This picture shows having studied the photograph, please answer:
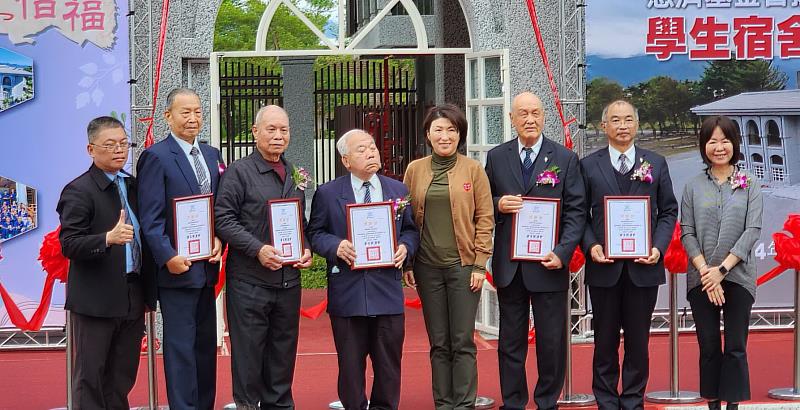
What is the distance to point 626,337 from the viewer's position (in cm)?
687

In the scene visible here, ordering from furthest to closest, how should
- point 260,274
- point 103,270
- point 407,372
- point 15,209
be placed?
point 15,209 < point 407,372 < point 260,274 < point 103,270

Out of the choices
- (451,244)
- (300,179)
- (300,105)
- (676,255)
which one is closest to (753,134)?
(676,255)

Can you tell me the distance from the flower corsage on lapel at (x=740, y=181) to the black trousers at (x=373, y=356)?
2.10m

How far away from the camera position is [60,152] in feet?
30.4

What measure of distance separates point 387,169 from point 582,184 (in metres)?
10.1

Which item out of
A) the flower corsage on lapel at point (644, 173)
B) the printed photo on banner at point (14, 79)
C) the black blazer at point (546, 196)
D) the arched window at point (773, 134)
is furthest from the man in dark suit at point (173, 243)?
the arched window at point (773, 134)

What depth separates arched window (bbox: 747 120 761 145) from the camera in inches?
381

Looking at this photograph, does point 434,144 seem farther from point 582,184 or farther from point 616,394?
point 616,394

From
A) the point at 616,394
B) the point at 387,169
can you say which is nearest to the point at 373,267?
the point at 616,394

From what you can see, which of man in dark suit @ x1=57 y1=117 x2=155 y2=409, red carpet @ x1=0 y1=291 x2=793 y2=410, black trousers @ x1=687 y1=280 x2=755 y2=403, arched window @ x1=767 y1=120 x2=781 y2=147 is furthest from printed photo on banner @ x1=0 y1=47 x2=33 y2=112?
arched window @ x1=767 y1=120 x2=781 y2=147

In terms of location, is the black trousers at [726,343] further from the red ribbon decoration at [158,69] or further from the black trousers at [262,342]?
the red ribbon decoration at [158,69]

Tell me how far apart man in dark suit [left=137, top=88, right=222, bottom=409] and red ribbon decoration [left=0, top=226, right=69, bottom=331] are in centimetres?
54

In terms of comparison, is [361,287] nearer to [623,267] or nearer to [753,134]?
[623,267]

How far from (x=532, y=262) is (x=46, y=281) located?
3.28 meters
